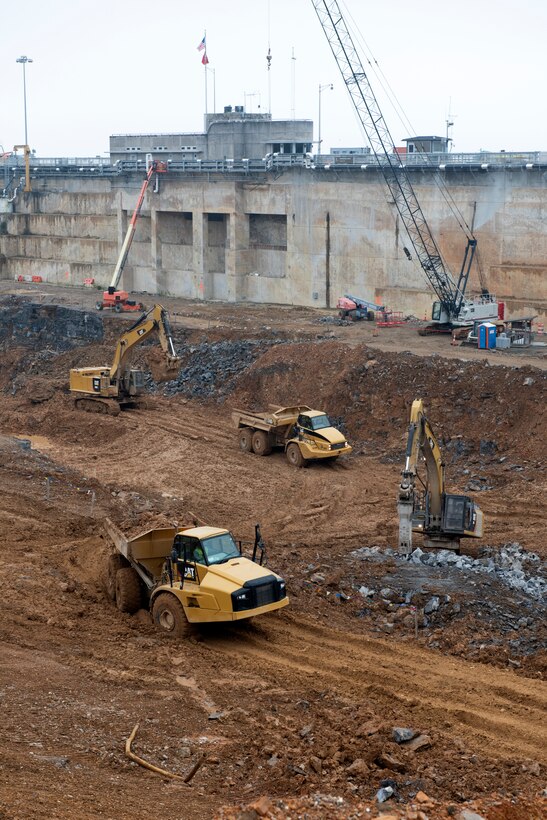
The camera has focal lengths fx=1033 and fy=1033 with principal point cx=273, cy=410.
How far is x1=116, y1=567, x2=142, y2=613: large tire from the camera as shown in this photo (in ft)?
64.3

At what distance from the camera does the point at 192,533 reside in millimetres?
18641

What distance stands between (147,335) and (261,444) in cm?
674

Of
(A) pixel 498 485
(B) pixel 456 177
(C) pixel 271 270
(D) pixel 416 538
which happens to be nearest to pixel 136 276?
(C) pixel 271 270

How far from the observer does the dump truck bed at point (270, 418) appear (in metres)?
33.1

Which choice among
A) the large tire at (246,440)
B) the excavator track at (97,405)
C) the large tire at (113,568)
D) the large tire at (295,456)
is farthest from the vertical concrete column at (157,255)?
the large tire at (113,568)

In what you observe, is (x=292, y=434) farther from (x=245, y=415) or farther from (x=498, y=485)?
(x=498, y=485)

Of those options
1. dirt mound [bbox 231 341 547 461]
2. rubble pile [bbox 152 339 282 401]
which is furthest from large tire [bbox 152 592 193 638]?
rubble pile [bbox 152 339 282 401]

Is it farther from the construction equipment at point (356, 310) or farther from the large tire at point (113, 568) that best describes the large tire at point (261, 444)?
the construction equipment at point (356, 310)

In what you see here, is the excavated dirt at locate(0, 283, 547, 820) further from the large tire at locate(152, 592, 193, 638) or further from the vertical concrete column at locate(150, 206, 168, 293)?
the vertical concrete column at locate(150, 206, 168, 293)

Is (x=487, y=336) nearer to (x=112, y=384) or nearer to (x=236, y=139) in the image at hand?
(x=112, y=384)

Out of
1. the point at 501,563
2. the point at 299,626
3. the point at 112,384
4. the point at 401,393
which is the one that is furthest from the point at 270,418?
the point at 299,626

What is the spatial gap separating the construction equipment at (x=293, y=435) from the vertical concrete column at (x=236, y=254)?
1103 inches

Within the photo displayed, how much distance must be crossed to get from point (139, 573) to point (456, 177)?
127 ft

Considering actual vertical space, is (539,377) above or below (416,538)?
above
